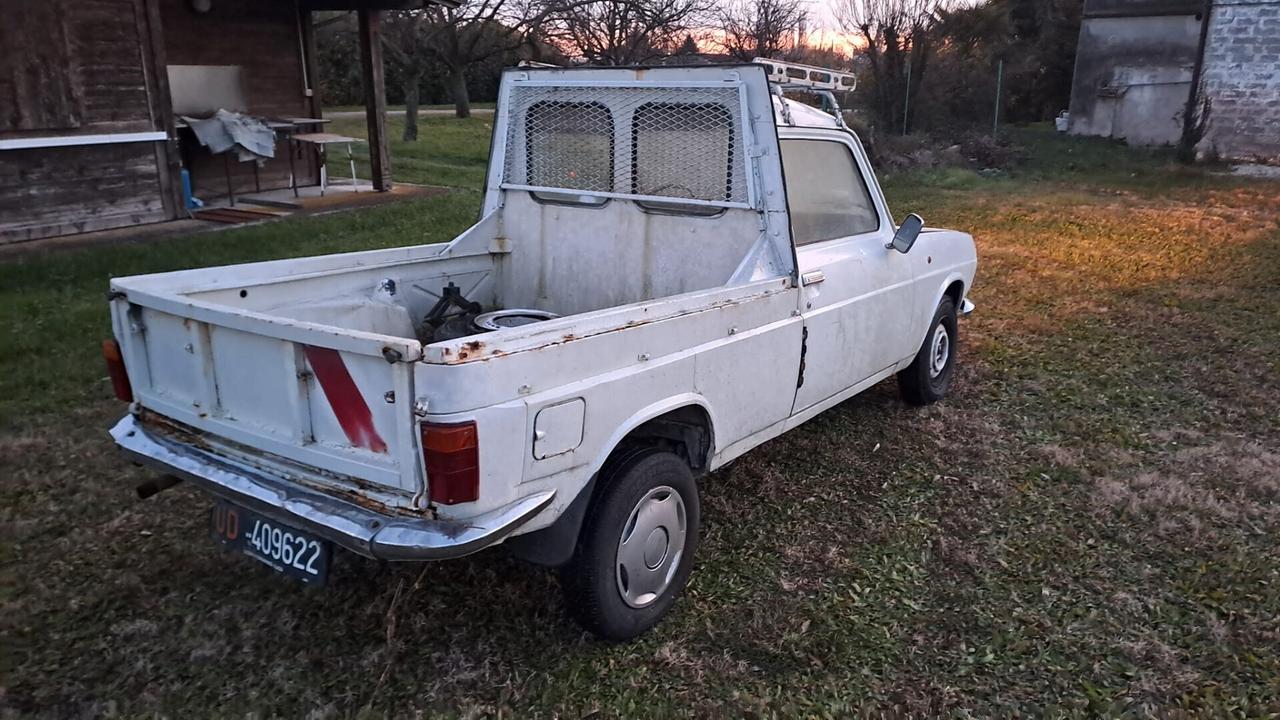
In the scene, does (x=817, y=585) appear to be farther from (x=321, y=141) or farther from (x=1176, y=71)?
(x=1176, y=71)

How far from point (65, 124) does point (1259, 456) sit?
10818mm

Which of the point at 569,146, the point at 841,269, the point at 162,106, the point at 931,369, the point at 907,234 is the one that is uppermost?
the point at 162,106

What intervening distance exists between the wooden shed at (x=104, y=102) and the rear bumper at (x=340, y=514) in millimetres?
7844

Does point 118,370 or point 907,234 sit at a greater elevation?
point 907,234

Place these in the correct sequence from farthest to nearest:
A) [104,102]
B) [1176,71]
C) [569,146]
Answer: [1176,71] < [104,102] < [569,146]

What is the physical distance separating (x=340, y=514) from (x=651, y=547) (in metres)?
1.11

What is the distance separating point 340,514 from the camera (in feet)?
9.04

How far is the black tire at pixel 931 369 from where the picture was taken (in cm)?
540

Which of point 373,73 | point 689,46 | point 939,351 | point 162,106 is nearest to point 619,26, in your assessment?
point 689,46

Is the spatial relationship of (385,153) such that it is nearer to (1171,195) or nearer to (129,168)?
(129,168)

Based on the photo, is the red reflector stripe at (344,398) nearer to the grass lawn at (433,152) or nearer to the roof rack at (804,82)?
the roof rack at (804,82)

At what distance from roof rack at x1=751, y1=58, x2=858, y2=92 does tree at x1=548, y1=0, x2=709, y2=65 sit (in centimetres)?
1637

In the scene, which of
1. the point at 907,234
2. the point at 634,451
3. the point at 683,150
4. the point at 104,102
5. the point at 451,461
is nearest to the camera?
the point at 451,461

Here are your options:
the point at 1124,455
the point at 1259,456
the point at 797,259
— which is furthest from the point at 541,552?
the point at 1259,456
